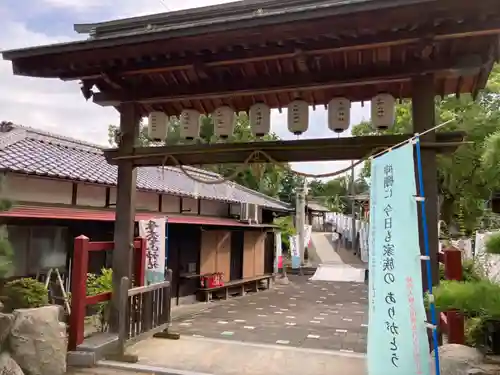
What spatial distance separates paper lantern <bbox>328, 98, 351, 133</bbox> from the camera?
20.4 ft

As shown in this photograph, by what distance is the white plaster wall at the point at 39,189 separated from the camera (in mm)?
8836

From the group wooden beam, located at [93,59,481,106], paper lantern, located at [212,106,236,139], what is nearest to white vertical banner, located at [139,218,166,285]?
wooden beam, located at [93,59,481,106]

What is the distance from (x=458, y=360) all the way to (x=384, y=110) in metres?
3.30

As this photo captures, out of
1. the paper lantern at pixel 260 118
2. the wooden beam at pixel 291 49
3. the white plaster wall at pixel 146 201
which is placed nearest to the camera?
the wooden beam at pixel 291 49

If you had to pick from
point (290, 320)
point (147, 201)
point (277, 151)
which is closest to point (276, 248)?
point (290, 320)

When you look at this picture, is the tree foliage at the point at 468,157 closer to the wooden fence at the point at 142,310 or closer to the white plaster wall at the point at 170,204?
the white plaster wall at the point at 170,204

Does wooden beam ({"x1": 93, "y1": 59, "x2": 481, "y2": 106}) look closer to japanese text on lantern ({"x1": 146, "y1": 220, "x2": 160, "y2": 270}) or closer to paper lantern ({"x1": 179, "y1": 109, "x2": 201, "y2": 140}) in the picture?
paper lantern ({"x1": 179, "y1": 109, "x2": 201, "y2": 140})

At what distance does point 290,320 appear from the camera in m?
12.4

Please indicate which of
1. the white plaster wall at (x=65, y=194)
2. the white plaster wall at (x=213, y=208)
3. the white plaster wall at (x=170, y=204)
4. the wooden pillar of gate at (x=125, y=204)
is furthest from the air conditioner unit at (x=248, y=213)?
the wooden pillar of gate at (x=125, y=204)

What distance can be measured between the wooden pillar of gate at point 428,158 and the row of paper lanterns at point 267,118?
1.75 ft

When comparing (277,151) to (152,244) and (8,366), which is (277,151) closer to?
(8,366)

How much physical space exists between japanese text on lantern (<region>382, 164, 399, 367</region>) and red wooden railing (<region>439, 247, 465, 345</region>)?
1.40 meters

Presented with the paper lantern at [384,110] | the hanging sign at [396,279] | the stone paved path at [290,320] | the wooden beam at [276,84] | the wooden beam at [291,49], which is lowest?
the stone paved path at [290,320]

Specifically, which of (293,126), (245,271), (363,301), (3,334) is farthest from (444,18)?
(245,271)
